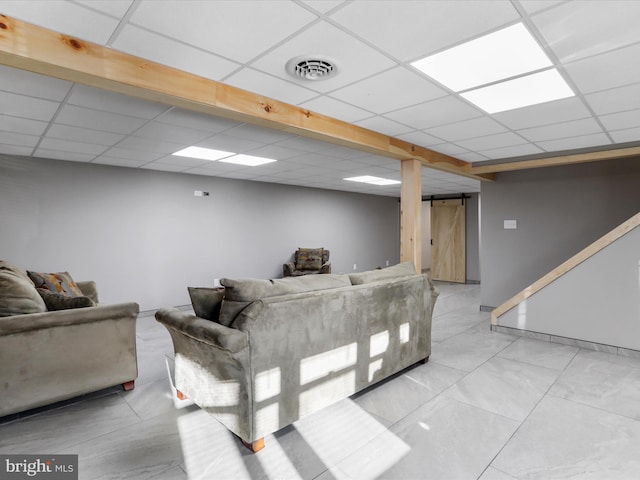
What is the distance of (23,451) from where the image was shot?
6.87ft

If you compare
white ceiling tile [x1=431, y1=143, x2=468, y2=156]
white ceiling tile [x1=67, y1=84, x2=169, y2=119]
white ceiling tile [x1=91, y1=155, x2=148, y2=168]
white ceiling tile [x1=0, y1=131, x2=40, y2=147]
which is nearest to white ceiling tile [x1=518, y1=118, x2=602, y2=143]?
white ceiling tile [x1=431, y1=143, x2=468, y2=156]

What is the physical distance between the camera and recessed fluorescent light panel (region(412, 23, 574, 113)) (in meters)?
1.99

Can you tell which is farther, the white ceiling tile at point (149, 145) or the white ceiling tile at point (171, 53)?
the white ceiling tile at point (149, 145)

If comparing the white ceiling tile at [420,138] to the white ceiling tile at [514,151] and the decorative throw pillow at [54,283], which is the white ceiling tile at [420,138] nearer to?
the white ceiling tile at [514,151]

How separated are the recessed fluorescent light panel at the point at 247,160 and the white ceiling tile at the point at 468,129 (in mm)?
2341

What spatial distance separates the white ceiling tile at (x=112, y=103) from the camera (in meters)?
2.66

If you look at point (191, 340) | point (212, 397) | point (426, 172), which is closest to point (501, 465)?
point (212, 397)

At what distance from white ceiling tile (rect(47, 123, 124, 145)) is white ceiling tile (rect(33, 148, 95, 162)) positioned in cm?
80

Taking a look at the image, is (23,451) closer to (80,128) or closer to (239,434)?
(239,434)

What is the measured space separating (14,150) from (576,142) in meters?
6.80

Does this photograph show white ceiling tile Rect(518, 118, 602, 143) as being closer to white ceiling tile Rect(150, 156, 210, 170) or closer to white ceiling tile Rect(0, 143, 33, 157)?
white ceiling tile Rect(150, 156, 210, 170)

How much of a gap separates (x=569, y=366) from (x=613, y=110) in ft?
7.85

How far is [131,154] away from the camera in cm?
463

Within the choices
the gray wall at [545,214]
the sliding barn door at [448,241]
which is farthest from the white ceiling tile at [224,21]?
the sliding barn door at [448,241]
